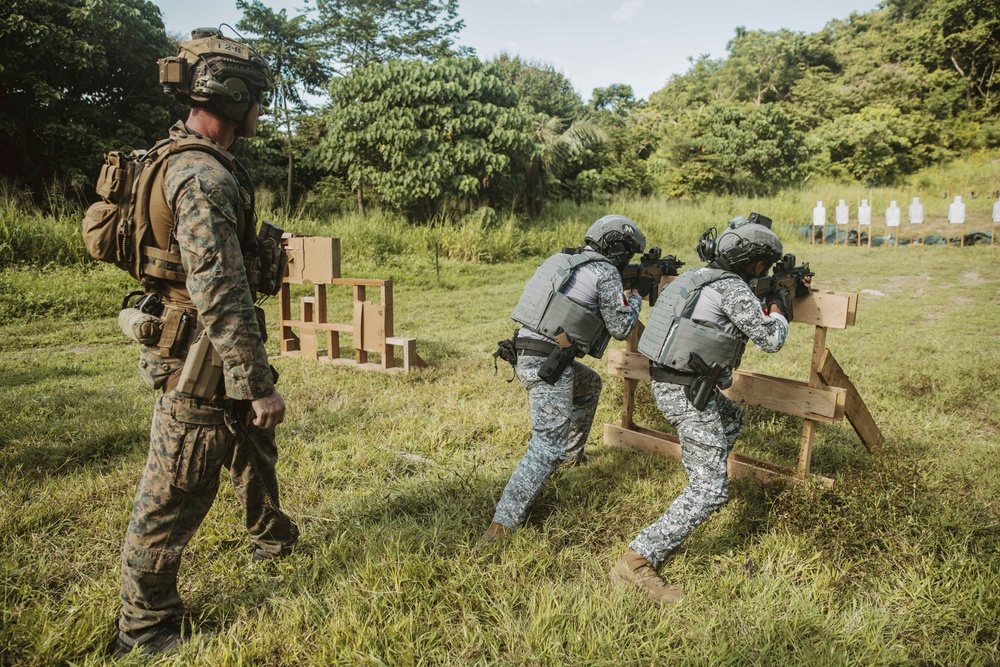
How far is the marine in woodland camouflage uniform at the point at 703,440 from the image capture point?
2.94 metres

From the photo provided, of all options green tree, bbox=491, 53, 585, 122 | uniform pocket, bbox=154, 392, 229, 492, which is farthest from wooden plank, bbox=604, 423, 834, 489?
green tree, bbox=491, 53, 585, 122

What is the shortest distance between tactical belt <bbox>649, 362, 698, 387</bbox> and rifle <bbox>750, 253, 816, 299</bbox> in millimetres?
Result: 655

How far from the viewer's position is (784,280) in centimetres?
363

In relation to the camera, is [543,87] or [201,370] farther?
[543,87]

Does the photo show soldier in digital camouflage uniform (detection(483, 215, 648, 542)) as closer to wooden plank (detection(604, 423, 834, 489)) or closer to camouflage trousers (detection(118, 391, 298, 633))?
wooden plank (detection(604, 423, 834, 489))

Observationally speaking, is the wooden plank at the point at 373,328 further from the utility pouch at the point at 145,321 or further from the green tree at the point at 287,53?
the green tree at the point at 287,53

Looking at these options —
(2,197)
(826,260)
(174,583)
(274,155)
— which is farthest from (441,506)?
(274,155)

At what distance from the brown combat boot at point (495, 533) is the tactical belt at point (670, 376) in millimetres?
1117

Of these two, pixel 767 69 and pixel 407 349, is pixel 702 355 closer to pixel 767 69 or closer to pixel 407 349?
pixel 407 349

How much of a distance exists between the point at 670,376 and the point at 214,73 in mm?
2475

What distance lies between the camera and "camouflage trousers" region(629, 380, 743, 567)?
2926 mm

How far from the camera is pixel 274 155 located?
682 inches

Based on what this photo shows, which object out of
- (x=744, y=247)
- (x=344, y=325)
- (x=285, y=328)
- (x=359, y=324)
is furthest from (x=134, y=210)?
(x=285, y=328)

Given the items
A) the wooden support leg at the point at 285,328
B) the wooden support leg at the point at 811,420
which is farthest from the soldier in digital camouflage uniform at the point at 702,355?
the wooden support leg at the point at 285,328
